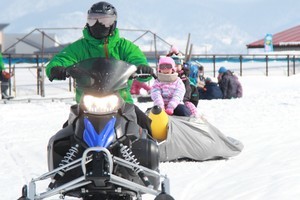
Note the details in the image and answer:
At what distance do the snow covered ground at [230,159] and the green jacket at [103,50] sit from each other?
123cm

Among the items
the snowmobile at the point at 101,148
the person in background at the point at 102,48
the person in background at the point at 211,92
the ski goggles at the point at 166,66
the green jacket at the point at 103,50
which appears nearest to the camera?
the snowmobile at the point at 101,148

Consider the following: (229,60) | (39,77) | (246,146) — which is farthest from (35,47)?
(246,146)

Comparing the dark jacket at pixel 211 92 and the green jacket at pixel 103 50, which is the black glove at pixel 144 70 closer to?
the green jacket at pixel 103 50

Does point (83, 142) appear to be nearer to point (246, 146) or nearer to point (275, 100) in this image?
point (246, 146)

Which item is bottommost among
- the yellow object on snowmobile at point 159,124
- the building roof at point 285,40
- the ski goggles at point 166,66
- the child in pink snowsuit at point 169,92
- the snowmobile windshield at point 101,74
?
the yellow object on snowmobile at point 159,124

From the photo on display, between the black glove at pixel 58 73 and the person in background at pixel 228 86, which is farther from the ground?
the black glove at pixel 58 73

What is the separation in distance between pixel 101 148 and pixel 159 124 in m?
3.38

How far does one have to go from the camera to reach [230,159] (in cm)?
787

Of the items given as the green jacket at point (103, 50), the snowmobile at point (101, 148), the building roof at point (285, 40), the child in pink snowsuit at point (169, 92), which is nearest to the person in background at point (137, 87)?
the child in pink snowsuit at point (169, 92)

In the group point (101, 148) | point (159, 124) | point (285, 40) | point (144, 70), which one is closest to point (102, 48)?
point (144, 70)

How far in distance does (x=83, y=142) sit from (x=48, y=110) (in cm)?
1076

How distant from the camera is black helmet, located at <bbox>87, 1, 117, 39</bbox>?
196 inches

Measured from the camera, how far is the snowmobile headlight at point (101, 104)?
4.31 metres

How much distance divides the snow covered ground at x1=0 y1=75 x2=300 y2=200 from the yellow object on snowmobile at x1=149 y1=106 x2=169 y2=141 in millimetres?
335
